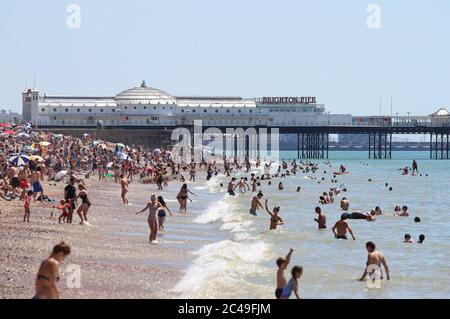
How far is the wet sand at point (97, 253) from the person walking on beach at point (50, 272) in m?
2.77

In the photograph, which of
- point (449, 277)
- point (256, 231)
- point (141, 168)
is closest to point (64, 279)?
point (449, 277)

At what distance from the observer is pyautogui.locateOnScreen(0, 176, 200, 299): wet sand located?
659 inches

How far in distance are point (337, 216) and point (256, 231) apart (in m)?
7.97

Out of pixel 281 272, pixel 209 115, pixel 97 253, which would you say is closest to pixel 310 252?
pixel 97 253

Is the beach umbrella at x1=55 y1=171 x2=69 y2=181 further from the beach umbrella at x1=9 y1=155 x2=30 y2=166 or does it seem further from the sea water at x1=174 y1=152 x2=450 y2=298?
the sea water at x1=174 y1=152 x2=450 y2=298

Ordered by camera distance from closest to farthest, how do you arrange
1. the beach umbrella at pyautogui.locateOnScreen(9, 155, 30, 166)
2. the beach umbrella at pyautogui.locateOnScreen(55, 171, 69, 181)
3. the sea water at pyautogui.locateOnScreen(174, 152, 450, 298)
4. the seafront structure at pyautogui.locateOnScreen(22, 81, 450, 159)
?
the sea water at pyautogui.locateOnScreen(174, 152, 450, 298)
the beach umbrella at pyautogui.locateOnScreen(9, 155, 30, 166)
the beach umbrella at pyautogui.locateOnScreen(55, 171, 69, 181)
the seafront structure at pyautogui.locateOnScreen(22, 81, 450, 159)

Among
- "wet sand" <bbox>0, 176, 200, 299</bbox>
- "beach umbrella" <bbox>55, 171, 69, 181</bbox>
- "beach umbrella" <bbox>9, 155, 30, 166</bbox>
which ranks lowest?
"wet sand" <bbox>0, 176, 200, 299</bbox>

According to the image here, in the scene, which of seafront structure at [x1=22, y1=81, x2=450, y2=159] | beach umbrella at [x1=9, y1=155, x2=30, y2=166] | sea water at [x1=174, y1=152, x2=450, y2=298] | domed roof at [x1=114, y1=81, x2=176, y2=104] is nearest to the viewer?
sea water at [x1=174, y1=152, x2=450, y2=298]

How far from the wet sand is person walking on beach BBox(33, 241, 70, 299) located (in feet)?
9.09

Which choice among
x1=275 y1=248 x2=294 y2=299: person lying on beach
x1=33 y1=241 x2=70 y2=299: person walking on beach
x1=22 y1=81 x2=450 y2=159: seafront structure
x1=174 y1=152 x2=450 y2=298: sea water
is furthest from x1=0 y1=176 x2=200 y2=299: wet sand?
x1=22 y1=81 x2=450 y2=159: seafront structure

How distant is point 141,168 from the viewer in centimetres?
6444

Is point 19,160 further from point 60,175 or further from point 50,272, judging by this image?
point 50,272
